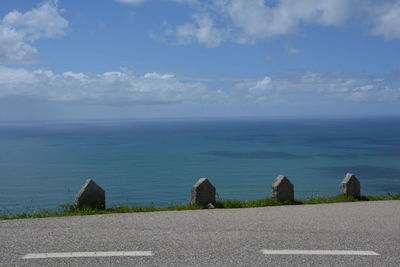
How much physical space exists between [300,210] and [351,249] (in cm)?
316

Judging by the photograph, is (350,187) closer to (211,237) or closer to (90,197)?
(211,237)

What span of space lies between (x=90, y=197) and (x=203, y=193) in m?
2.73

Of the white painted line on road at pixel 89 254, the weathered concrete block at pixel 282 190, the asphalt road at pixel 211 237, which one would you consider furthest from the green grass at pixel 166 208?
the white painted line on road at pixel 89 254

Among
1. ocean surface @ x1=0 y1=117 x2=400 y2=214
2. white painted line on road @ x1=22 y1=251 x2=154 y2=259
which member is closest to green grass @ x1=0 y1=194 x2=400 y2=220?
white painted line on road @ x1=22 y1=251 x2=154 y2=259

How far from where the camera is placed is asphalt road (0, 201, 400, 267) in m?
6.02

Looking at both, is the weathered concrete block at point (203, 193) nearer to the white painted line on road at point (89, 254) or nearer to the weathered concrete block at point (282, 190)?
the weathered concrete block at point (282, 190)

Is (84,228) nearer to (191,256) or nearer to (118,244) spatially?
(118,244)

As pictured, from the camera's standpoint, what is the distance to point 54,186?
154ft

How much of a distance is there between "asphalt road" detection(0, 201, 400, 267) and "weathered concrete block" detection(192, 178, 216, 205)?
711mm

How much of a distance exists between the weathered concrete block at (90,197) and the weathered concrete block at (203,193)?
2243mm

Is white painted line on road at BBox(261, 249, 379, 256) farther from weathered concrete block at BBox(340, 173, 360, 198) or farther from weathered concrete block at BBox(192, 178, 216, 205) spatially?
weathered concrete block at BBox(340, 173, 360, 198)

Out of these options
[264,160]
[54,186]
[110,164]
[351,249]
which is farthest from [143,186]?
[351,249]

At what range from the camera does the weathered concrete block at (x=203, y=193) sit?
10.2m

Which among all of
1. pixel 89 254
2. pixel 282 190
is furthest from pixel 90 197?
pixel 282 190
